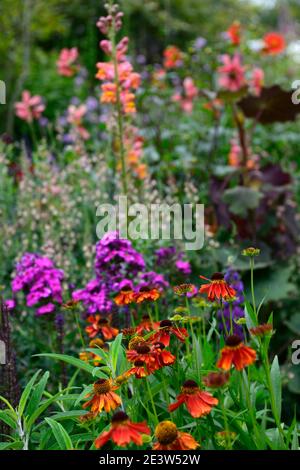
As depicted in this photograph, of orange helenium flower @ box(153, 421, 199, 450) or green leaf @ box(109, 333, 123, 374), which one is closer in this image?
orange helenium flower @ box(153, 421, 199, 450)

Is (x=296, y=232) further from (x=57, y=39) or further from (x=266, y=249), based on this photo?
(x=57, y=39)

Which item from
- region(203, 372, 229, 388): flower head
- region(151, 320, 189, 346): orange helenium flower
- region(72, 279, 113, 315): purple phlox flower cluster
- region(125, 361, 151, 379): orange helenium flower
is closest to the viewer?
region(203, 372, 229, 388): flower head

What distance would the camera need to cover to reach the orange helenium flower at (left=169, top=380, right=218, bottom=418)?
1.46 metres

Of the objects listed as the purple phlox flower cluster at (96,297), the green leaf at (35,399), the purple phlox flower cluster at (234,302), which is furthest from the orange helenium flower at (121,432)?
the purple phlox flower cluster at (234,302)

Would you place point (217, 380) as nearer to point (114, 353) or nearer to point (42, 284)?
point (114, 353)

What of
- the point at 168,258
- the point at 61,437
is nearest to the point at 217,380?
the point at 61,437

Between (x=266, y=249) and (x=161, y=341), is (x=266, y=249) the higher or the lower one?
the higher one

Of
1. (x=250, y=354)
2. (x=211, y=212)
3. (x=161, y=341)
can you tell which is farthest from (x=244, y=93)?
(x=250, y=354)

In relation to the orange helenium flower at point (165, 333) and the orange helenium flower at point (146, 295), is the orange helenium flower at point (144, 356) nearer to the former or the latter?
the orange helenium flower at point (165, 333)

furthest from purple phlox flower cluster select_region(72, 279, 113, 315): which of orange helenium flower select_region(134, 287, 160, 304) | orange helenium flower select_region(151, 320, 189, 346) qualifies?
orange helenium flower select_region(151, 320, 189, 346)

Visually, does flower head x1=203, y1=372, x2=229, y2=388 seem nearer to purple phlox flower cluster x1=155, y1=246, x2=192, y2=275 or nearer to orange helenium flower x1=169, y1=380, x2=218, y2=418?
orange helenium flower x1=169, y1=380, x2=218, y2=418

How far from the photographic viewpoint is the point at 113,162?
4230 millimetres
